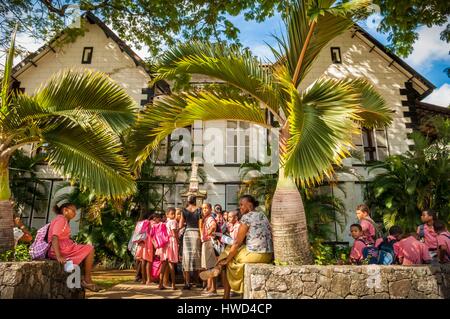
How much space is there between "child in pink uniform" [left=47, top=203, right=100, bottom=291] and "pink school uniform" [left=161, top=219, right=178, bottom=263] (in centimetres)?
183

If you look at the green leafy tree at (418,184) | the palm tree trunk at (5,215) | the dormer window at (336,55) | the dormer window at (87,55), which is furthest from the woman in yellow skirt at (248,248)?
the dormer window at (87,55)

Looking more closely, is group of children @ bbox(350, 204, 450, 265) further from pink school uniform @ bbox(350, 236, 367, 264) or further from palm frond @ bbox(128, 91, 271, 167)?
palm frond @ bbox(128, 91, 271, 167)

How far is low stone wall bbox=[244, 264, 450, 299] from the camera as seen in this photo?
3895mm

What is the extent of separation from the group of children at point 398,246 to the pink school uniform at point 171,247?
11.5ft

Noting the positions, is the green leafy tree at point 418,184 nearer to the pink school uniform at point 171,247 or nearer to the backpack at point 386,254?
the backpack at point 386,254

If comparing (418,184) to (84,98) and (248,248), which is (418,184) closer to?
(248,248)

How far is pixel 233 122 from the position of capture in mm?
13969

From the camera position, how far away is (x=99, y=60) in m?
14.4

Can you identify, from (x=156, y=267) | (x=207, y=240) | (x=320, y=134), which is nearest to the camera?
(x=320, y=134)

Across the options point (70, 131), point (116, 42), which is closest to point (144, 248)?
point (70, 131)

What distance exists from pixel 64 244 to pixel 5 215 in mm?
904

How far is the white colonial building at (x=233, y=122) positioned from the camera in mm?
12883

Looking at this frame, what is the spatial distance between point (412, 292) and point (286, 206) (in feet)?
6.13
